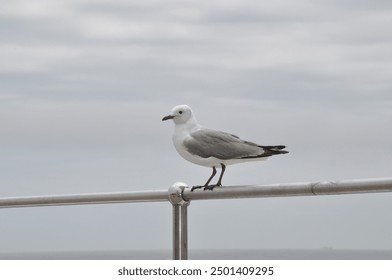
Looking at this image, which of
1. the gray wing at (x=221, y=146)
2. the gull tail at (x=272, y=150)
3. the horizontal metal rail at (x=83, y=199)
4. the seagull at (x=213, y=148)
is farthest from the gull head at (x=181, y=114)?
the horizontal metal rail at (x=83, y=199)

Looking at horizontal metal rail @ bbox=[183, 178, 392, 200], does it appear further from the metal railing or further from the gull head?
the gull head

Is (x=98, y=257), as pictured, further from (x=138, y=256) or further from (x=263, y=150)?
(x=263, y=150)

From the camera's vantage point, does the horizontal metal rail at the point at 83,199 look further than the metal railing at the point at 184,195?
Yes

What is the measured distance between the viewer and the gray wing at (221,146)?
369 cm

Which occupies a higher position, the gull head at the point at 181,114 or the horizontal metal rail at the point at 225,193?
the gull head at the point at 181,114

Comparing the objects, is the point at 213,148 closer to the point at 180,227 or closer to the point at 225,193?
the point at 180,227

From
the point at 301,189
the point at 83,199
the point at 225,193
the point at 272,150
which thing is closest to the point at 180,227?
the point at 225,193

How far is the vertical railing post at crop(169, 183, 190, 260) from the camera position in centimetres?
297

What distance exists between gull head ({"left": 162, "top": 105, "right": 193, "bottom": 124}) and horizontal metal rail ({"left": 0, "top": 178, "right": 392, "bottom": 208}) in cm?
81

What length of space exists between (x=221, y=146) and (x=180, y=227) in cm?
78

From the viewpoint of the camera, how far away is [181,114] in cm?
387

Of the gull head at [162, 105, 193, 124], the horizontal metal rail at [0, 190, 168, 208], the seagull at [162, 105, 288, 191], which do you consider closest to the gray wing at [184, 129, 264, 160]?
the seagull at [162, 105, 288, 191]

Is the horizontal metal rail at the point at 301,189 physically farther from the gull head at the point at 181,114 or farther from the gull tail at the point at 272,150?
the gull head at the point at 181,114
